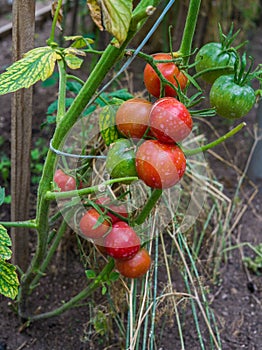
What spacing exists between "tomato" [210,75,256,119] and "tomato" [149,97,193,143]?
9 cm

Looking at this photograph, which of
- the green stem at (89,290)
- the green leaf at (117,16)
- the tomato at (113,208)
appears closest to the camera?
the green leaf at (117,16)

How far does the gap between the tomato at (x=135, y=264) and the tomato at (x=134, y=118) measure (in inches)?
12.3

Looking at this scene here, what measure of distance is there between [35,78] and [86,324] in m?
0.76

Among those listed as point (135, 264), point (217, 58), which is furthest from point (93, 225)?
point (217, 58)

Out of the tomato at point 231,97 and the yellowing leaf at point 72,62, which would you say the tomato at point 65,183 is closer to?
the yellowing leaf at point 72,62

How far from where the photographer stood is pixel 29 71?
788mm

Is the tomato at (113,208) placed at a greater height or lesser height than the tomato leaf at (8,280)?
greater

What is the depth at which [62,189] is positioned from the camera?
99cm

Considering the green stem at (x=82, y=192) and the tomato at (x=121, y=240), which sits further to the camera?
the tomato at (x=121, y=240)

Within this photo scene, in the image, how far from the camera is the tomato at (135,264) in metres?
0.99

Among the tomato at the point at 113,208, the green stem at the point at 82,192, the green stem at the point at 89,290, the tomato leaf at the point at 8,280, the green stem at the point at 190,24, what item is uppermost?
the green stem at the point at 190,24

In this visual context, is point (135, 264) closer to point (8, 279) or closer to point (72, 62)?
point (8, 279)

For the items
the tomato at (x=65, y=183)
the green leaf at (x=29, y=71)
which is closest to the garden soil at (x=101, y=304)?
the tomato at (x=65, y=183)

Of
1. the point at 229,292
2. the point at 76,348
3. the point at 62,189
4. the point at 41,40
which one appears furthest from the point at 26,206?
the point at 41,40
